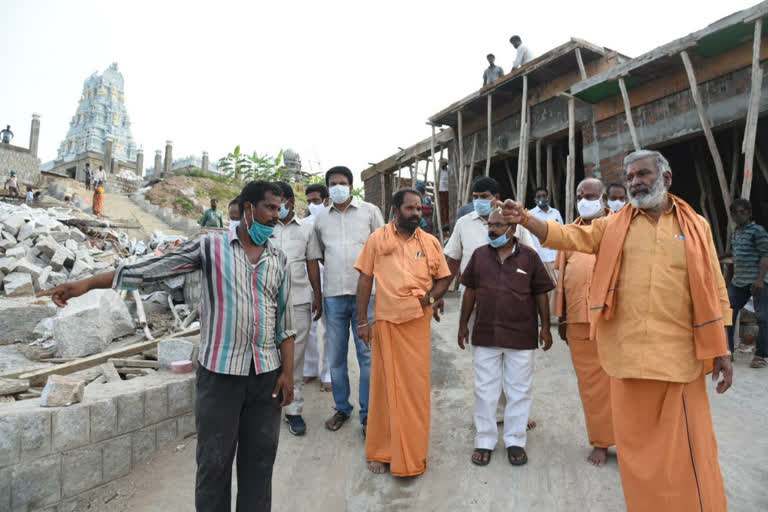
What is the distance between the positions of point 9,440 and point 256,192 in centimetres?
215

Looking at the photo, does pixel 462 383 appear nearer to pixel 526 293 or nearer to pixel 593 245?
pixel 526 293

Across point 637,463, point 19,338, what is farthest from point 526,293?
point 19,338

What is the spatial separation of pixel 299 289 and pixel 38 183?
2546cm

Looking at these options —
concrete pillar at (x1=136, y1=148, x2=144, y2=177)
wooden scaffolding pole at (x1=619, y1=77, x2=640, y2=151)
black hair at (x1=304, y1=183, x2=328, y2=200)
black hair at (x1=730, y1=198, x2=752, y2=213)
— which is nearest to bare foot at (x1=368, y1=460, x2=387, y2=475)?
black hair at (x1=304, y1=183, x2=328, y2=200)

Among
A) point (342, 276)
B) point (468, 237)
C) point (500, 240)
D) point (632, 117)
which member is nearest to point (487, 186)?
point (468, 237)

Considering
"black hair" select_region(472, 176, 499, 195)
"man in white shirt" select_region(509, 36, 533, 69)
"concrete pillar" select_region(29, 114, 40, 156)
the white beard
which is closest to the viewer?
the white beard

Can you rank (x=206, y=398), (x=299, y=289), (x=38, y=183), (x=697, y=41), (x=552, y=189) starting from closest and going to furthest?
(x=206, y=398)
(x=299, y=289)
(x=697, y=41)
(x=552, y=189)
(x=38, y=183)

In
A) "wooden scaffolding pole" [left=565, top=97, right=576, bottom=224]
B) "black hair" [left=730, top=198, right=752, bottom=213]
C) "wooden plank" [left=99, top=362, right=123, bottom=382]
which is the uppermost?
"wooden scaffolding pole" [left=565, top=97, right=576, bottom=224]

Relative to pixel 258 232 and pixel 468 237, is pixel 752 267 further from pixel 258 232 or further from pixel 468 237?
pixel 258 232

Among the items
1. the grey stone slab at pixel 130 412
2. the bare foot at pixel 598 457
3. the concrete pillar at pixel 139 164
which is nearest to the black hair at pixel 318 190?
the grey stone slab at pixel 130 412

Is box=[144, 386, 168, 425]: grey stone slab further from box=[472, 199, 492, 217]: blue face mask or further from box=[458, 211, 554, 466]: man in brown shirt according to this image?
box=[472, 199, 492, 217]: blue face mask

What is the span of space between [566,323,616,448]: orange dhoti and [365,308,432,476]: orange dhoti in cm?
106

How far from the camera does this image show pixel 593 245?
2.54 meters

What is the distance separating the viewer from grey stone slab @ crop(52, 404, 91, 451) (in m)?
2.85
